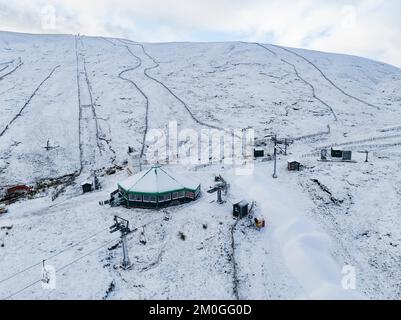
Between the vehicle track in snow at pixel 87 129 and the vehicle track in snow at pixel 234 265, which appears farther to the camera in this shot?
the vehicle track in snow at pixel 87 129

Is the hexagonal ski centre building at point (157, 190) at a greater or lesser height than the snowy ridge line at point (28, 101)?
lesser

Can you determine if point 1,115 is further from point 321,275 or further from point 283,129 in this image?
point 321,275

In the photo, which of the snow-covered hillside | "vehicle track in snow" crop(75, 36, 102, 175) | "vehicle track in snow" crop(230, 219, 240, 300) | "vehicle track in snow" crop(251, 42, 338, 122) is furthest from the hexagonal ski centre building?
"vehicle track in snow" crop(251, 42, 338, 122)

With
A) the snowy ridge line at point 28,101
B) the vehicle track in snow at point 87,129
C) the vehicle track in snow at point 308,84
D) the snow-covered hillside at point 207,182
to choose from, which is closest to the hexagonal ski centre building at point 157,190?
the snow-covered hillside at point 207,182

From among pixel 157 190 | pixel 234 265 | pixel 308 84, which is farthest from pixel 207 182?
pixel 308 84

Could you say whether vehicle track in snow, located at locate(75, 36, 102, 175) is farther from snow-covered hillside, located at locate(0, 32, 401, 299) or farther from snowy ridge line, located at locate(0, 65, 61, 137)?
snowy ridge line, located at locate(0, 65, 61, 137)

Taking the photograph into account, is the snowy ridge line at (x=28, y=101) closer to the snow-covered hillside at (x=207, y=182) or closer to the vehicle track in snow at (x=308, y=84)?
the snow-covered hillside at (x=207, y=182)

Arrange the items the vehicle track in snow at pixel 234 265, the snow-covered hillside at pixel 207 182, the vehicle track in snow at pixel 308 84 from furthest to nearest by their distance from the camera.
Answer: the vehicle track in snow at pixel 308 84, the snow-covered hillside at pixel 207 182, the vehicle track in snow at pixel 234 265
